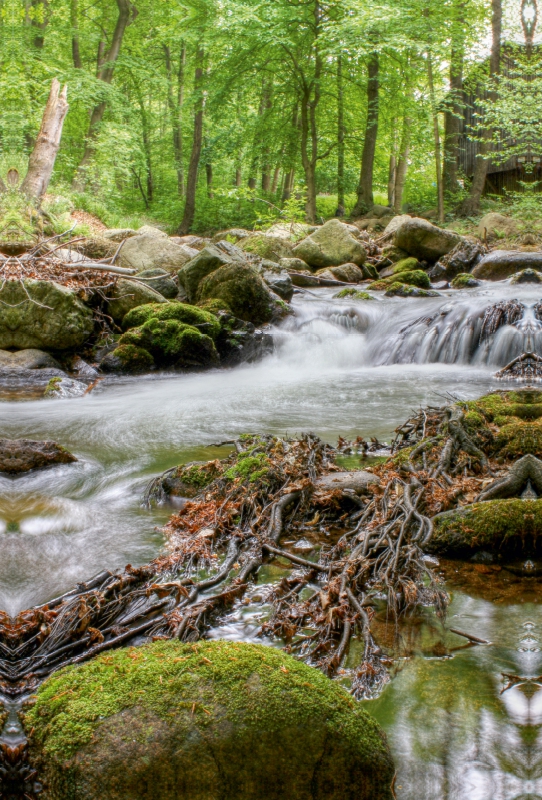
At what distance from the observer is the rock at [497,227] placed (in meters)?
22.6

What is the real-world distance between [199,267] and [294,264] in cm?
571

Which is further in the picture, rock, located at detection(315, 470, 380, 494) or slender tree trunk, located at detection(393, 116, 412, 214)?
slender tree trunk, located at detection(393, 116, 412, 214)

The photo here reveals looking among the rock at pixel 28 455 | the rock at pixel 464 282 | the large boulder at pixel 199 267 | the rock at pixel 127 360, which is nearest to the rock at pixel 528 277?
the rock at pixel 464 282

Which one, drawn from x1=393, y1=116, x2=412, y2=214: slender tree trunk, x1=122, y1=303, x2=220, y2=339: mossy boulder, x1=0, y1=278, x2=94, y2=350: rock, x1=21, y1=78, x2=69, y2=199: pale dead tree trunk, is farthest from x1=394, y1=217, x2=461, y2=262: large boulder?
x1=0, y1=278, x2=94, y2=350: rock

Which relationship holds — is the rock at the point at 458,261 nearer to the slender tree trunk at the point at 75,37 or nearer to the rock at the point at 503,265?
the rock at the point at 503,265

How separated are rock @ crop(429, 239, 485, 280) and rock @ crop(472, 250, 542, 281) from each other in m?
0.71

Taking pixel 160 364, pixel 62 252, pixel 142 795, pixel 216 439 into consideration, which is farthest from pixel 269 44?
pixel 142 795

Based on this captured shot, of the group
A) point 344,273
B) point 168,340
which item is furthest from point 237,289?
point 344,273

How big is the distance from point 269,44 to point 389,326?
590 inches

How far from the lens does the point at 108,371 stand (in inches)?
442

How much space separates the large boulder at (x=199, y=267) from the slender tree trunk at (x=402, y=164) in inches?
626

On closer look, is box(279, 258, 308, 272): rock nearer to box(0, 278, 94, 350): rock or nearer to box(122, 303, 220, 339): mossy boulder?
box(122, 303, 220, 339): mossy boulder

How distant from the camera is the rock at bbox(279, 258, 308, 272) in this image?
→ 60.2 ft

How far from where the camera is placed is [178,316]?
11609 mm
